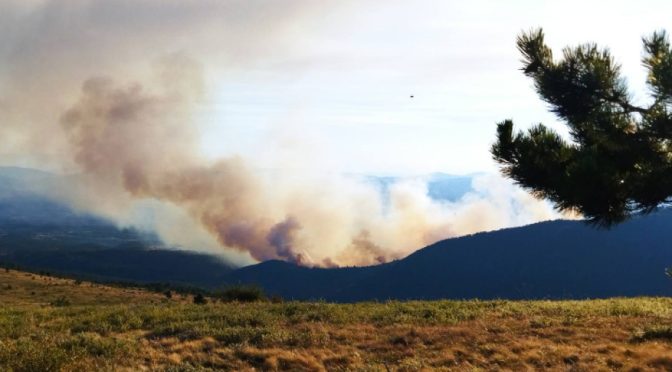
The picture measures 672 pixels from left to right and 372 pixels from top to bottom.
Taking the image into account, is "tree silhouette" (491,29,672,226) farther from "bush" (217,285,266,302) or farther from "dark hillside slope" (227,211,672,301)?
"dark hillside slope" (227,211,672,301)

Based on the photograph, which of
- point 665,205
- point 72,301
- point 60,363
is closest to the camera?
point 60,363

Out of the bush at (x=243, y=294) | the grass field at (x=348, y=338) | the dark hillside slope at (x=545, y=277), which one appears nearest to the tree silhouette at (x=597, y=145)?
the grass field at (x=348, y=338)

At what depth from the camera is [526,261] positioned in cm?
19562

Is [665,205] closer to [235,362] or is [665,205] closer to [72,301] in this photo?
[235,362]

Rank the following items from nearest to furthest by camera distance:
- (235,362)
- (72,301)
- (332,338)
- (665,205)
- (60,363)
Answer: (60,363), (235,362), (665,205), (332,338), (72,301)

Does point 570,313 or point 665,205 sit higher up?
point 665,205

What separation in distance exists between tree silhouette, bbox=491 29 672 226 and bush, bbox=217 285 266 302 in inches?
845

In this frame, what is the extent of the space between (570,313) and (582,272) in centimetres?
18548

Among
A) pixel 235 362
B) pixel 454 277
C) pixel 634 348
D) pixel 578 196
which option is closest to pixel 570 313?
pixel 634 348

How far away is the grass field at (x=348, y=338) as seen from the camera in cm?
1317

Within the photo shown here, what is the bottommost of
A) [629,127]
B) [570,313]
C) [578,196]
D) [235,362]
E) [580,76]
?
[235,362]

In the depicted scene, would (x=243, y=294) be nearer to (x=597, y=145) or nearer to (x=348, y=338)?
(x=348, y=338)

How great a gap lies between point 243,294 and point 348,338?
58.7 feet

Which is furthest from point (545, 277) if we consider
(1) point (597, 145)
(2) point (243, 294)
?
(1) point (597, 145)
